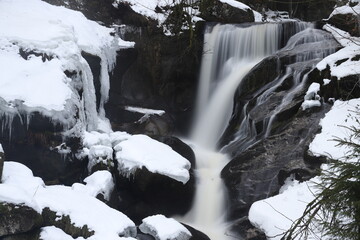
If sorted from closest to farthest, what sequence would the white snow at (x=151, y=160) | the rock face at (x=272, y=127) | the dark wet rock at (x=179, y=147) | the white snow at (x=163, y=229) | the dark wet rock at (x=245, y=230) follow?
Answer: the white snow at (x=163, y=229)
the dark wet rock at (x=245, y=230)
the rock face at (x=272, y=127)
the white snow at (x=151, y=160)
the dark wet rock at (x=179, y=147)

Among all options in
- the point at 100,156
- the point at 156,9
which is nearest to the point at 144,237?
the point at 100,156

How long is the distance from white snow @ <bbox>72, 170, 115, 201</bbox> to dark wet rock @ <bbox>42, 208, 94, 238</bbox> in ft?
3.54

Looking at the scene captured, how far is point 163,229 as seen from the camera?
612 centimetres

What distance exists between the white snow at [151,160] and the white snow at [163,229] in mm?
1094

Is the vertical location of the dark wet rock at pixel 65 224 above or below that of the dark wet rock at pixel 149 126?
above

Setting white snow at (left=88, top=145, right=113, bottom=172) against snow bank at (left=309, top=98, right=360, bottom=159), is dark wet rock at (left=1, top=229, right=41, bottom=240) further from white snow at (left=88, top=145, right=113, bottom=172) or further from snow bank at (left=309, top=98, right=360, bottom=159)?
snow bank at (left=309, top=98, right=360, bottom=159)

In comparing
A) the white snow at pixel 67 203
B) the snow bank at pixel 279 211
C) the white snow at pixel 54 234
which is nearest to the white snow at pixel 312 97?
the snow bank at pixel 279 211

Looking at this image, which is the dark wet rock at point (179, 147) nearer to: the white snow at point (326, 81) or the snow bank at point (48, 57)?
the snow bank at point (48, 57)

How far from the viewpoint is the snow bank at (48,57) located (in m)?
7.75

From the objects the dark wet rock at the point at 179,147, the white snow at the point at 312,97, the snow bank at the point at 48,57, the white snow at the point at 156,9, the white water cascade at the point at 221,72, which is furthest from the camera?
Result: the white snow at the point at 156,9

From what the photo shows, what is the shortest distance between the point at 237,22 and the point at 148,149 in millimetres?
6111

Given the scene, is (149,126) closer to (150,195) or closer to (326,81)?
(150,195)

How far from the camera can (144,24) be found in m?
11.5

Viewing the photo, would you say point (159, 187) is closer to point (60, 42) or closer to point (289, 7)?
point (60, 42)
